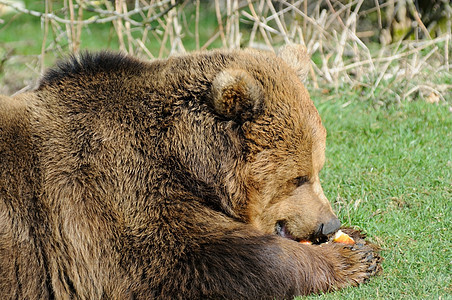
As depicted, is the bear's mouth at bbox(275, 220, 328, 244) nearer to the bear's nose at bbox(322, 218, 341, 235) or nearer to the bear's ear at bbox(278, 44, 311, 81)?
the bear's nose at bbox(322, 218, 341, 235)

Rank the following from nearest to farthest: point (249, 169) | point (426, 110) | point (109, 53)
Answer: point (249, 169) < point (109, 53) < point (426, 110)

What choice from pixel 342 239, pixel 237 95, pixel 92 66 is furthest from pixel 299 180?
pixel 92 66

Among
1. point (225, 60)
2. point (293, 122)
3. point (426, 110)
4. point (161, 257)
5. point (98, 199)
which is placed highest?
point (225, 60)

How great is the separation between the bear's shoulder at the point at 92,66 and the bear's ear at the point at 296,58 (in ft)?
3.86

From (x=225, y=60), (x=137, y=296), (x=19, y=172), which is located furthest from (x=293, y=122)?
(x=19, y=172)

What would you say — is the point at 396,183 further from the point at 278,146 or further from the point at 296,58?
the point at 278,146

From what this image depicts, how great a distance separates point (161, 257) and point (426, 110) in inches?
191

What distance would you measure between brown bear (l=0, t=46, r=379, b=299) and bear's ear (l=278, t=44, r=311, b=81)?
1.63 feet

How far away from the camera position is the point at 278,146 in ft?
14.9

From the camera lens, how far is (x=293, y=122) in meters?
4.57

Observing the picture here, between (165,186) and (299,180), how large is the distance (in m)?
1.01

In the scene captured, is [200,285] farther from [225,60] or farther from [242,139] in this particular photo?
[225,60]

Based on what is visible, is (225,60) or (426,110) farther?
(426,110)

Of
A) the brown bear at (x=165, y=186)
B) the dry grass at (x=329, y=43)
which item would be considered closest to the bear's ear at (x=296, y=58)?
the brown bear at (x=165, y=186)
